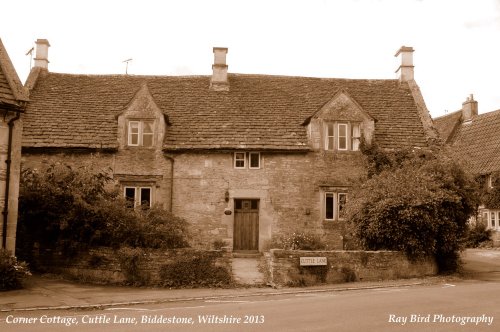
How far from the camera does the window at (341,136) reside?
974 inches

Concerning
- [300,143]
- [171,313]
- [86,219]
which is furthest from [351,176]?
[171,313]

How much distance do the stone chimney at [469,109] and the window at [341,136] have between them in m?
22.8

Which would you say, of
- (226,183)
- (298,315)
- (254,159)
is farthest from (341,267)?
(254,159)

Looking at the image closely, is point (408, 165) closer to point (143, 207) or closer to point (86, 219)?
point (143, 207)

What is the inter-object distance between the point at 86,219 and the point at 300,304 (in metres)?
8.35

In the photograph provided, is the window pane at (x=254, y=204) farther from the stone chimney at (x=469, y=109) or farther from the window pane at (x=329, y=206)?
the stone chimney at (x=469, y=109)

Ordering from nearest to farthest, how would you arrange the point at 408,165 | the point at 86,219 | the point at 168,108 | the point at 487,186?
the point at 86,219, the point at 408,165, the point at 168,108, the point at 487,186

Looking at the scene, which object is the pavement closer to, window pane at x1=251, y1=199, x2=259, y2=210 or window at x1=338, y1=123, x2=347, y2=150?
window pane at x1=251, y1=199, x2=259, y2=210

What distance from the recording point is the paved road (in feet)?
32.3

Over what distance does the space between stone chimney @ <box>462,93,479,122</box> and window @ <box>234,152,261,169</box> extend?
26.1 m

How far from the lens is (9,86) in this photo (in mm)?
16609

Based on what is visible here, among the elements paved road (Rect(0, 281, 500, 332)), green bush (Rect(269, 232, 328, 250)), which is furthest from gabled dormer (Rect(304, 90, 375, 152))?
paved road (Rect(0, 281, 500, 332))

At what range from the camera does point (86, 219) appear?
1742 centimetres

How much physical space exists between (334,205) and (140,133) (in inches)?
381
